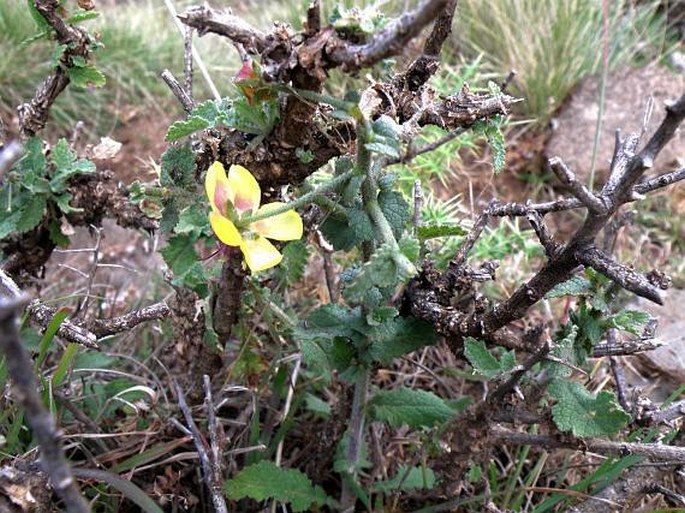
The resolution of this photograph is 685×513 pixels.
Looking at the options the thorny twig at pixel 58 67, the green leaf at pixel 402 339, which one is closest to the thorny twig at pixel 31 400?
the green leaf at pixel 402 339

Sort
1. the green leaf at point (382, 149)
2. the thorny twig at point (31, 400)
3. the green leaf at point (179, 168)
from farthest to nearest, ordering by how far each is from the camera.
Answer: the green leaf at point (179, 168) < the green leaf at point (382, 149) < the thorny twig at point (31, 400)

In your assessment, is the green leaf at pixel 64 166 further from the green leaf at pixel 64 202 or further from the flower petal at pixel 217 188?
the flower petal at pixel 217 188

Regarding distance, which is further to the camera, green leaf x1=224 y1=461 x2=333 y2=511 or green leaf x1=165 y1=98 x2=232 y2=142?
green leaf x1=224 y1=461 x2=333 y2=511

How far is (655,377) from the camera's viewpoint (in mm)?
1649

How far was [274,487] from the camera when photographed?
1154mm

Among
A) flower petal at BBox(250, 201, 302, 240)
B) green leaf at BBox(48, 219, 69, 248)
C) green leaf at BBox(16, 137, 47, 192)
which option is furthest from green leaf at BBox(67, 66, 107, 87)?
flower petal at BBox(250, 201, 302, 240)

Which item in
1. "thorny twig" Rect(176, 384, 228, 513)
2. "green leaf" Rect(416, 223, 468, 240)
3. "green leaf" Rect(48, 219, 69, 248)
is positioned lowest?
"thorny twig" Rect(176, 384, 228, 513)

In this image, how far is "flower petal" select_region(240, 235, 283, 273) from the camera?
864mm

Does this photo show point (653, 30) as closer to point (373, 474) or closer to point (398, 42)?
point (373, 474)

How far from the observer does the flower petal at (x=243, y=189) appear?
34.9 inches

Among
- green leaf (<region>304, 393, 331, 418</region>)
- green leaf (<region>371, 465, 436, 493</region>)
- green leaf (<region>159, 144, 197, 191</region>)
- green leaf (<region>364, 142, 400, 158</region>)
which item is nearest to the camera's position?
green leaf (<region>364, 142, 400, 158</region>)

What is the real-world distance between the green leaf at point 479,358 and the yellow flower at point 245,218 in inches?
11.5

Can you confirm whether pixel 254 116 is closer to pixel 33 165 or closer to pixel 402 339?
pixel 402 339

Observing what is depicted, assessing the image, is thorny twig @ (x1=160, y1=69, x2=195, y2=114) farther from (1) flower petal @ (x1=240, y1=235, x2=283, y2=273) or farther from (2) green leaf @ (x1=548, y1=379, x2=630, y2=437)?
(2) green leaf @ (x1=548, y1=379, x2=630, y2=437)
